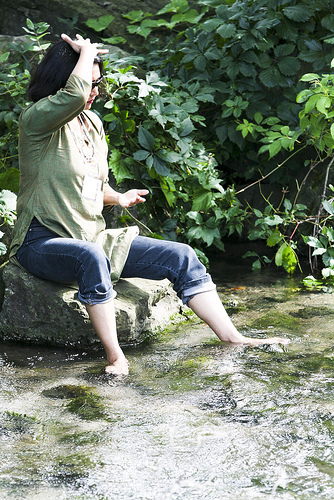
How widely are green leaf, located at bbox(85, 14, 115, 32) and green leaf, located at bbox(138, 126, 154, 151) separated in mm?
2251

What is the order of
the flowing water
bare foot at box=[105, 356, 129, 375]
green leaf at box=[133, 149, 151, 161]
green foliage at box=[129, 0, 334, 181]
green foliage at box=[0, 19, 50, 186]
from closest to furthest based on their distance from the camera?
the flowing water < bare foot at box=[105, 356, 129, 375] < green leaf at box=[133, 149, 151, 161] < green foliage at box=[0, 19, 50, 186] < green foliage at box=[129, 0, 334, 181]

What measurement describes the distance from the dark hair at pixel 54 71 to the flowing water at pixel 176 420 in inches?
50.6

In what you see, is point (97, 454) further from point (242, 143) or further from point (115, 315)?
point (242, 143)

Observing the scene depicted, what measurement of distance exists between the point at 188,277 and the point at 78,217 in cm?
62

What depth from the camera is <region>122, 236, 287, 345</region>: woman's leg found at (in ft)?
9.76

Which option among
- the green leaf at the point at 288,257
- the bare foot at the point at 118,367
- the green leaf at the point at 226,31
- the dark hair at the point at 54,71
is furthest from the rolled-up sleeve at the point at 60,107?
the green leaf at the point at 226,31

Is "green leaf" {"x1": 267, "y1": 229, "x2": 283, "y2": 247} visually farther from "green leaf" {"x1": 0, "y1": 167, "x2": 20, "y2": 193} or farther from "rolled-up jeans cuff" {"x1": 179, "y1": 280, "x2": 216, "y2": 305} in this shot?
"green leaf" {"x1": 0, "y1": 167, "x2": 20, "y2": 193}

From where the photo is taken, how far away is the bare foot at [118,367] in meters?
2.65

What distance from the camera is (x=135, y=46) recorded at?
235 inches

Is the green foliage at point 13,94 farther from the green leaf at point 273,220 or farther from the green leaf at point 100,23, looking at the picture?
the green leaf at point 273,220

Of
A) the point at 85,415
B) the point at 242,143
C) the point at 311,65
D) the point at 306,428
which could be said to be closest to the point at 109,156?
the point at 242,143

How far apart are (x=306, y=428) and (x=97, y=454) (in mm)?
724

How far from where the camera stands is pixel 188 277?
9.78 ft

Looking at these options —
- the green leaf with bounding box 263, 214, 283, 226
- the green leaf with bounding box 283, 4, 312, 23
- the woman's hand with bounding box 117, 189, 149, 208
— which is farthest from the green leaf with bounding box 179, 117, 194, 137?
the green leaf with bounding box 283, 4, 312, 23
